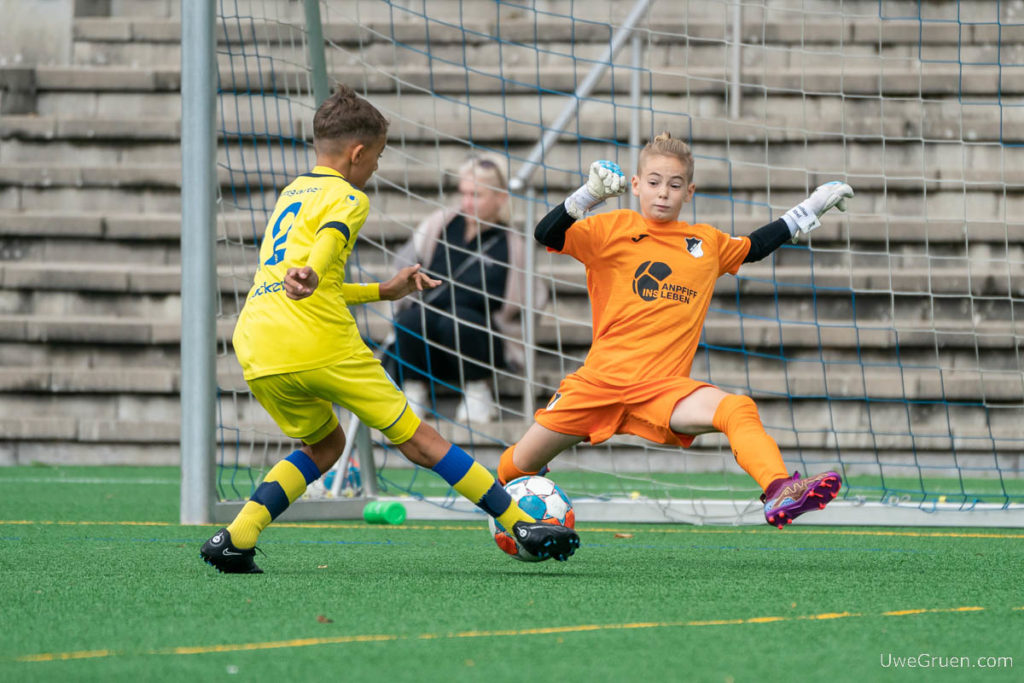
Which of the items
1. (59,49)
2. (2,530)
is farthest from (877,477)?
(59,49)

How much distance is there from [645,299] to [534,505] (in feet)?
2.32

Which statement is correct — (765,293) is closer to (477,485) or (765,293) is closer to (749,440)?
(749,440)

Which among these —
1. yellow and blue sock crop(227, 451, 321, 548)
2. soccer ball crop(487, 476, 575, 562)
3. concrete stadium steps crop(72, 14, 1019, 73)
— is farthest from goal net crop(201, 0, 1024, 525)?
yellow and blue sock crop(227, 451, 321, 548)

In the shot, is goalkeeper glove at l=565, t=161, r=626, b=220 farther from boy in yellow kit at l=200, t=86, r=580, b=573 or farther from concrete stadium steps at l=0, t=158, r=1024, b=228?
concrete stadium steps at l=0, t=158, r=1024, b=228

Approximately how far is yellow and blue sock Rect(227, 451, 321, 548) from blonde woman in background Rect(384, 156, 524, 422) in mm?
2087

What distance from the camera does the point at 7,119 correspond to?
889 centimetres

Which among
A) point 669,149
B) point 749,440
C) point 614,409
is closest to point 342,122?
point 669,149

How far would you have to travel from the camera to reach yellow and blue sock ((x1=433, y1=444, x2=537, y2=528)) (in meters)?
3.63

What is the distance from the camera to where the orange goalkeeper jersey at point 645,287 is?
13.3 feet

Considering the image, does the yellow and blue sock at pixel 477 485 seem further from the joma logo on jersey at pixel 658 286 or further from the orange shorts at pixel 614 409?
the joma logo on jersey at pixel 658 286

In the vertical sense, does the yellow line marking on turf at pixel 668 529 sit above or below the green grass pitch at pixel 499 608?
below

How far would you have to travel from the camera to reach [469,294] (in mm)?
6832

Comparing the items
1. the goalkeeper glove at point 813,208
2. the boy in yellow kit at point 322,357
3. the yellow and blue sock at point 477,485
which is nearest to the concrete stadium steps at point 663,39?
the goalkeeper glove at point 813,208

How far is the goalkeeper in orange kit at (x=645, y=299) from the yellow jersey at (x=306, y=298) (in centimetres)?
70
